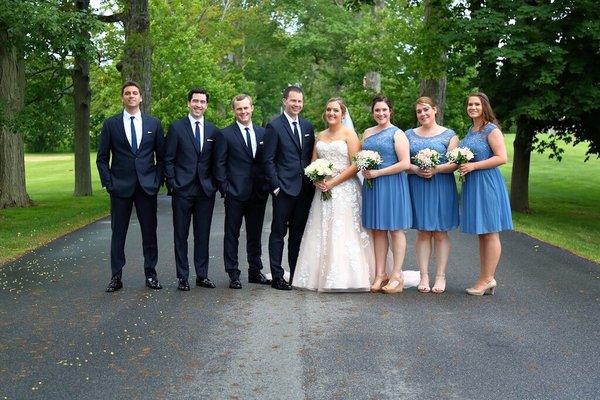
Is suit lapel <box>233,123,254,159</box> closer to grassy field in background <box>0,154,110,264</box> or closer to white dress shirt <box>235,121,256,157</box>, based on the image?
white dress shirt <box>235,121,256,157</box>

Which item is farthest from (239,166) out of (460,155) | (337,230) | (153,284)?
(460,155)

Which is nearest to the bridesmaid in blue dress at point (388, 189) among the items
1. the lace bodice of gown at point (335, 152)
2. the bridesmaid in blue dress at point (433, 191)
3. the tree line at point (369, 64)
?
the bridesmaid in blue dress at point (433, 191)

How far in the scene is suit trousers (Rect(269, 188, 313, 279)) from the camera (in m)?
9.19

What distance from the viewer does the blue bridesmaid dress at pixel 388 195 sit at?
885 centimetres

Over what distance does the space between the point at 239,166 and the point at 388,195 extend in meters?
1.69

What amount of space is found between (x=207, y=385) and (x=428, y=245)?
4265 mm

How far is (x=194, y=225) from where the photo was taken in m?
9.20

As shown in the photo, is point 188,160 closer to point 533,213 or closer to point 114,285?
point 114,285

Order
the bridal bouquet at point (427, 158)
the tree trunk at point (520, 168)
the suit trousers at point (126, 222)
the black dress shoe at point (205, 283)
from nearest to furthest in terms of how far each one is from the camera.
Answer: the bridal bouquet at point (427, 158) < the suit trousers at point (126, 222) < the black dress shoe at point (205, 283) < the tree trunk at point (520, 168)

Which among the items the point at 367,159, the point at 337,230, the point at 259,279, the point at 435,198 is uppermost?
the point at 367,159

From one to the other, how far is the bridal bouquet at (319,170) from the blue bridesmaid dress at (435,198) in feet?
3.11

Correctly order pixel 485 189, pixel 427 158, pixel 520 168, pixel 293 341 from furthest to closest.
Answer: pixel 520 168
pixel 485 189
pixel 427 158
pixel 293 341

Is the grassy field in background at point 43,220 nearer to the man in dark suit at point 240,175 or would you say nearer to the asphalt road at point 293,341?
the asphalt road at point 293,341

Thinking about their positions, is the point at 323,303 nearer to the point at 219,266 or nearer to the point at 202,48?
the point at 219,266
